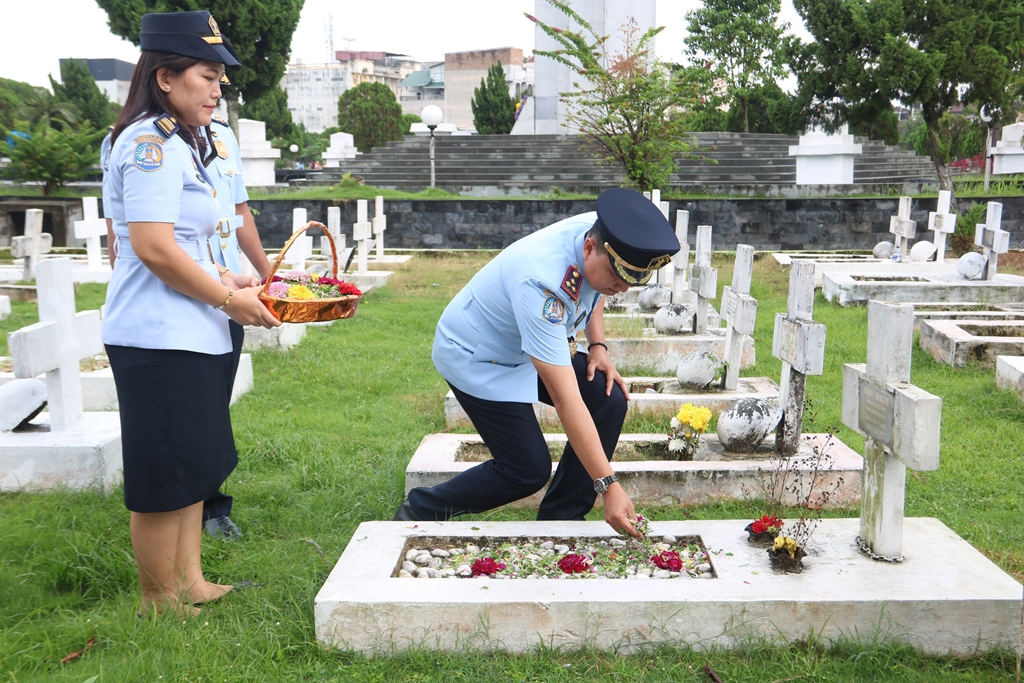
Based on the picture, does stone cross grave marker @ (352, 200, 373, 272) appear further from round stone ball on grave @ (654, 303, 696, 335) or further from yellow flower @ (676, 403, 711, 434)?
yellow flower @ (676, 403, 711, 434)

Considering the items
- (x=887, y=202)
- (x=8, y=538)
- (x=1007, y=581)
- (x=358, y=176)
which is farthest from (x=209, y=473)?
(x=358, y=176)

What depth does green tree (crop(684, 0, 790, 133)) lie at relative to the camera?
2792 centimetres

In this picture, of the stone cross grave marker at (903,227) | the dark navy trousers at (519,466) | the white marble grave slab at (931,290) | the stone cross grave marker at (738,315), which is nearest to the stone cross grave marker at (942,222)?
the stone cross grave marker at (903,227)

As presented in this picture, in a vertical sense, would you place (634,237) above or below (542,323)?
above

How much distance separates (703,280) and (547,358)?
3.84m

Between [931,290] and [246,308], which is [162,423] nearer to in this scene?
[246,308]

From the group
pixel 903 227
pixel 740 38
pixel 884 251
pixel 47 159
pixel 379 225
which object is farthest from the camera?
pixel 740 38

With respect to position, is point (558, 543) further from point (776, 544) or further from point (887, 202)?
point (887, 202)

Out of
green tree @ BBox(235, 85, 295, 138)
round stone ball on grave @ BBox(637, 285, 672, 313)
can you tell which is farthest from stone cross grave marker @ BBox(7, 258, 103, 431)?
green tree @ BBox(235, 85, 295, 138)

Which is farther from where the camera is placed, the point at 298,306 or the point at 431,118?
the point at 431,118

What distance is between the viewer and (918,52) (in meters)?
15.6

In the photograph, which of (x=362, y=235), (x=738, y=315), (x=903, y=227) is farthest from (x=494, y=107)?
(x=738, y=315)

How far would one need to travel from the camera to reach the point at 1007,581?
8.29ft

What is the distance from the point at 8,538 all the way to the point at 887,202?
557 inches
